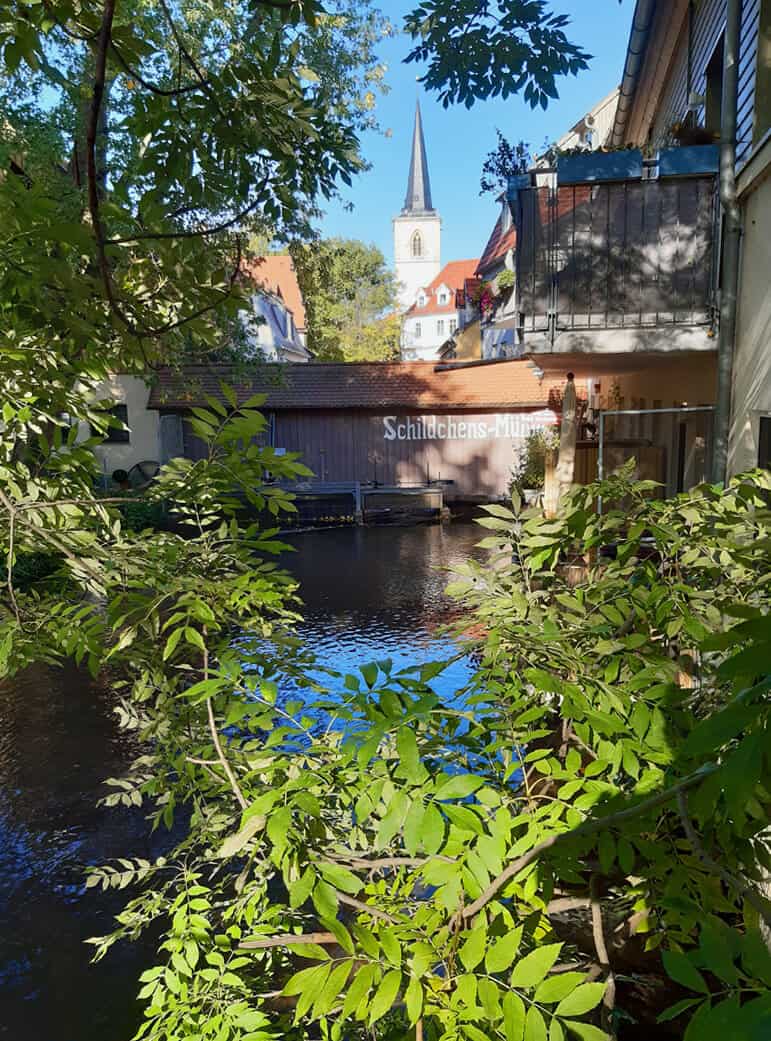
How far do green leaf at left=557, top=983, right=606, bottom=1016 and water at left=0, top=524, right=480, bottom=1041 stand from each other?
1.24 metres

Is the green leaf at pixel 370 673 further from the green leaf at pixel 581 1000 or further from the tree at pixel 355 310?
the tree at pixel 355 310

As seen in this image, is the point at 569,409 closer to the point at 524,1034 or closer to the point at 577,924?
the point at 577,924

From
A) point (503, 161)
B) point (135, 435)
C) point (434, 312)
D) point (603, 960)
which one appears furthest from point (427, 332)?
point (603, 960)

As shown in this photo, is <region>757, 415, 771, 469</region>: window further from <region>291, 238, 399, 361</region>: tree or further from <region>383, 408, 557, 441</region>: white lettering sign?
<region>291, 238, 399, 361</region>: tree

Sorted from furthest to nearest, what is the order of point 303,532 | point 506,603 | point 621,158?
point 303,532, point 621,158, point 506,603

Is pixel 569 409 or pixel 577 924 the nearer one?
pixel 577 924

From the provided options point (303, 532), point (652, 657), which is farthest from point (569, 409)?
point (303, 532)

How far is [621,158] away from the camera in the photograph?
242 inches

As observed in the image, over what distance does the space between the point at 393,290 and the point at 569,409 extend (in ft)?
163

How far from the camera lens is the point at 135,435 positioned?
22562 mm

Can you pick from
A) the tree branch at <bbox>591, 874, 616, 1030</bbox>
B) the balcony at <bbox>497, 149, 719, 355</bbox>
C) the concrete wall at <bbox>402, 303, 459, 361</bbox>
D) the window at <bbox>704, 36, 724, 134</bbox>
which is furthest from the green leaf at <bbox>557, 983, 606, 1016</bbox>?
the concrete wall at <bbox>402, 303, 459, 361</bbox>

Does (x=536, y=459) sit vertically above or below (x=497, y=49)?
below

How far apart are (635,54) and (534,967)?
11.2 metres

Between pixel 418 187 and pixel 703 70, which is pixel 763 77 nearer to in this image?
pixel 703 70
